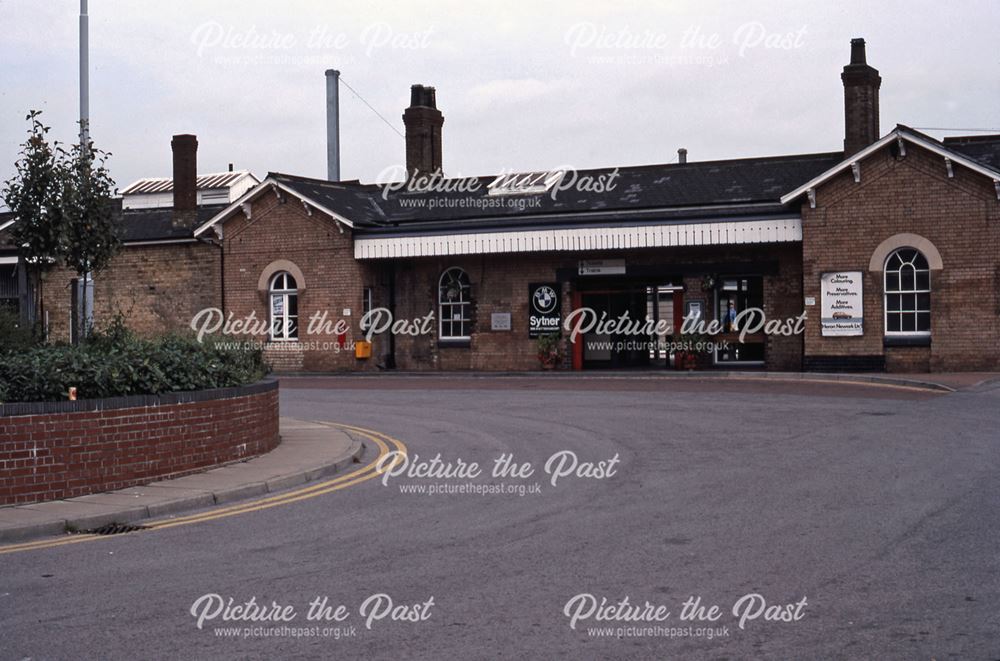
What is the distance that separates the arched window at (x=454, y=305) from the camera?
106 ft

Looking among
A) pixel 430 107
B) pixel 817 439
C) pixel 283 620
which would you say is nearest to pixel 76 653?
pixel 283 620

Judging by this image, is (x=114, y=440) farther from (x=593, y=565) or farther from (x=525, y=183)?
(x=525, y=183)

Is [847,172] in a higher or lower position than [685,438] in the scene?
higher

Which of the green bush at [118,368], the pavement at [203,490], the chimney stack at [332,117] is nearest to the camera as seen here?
the pavement at [203,490]

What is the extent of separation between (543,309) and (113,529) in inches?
888

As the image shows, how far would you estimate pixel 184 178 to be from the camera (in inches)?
1443

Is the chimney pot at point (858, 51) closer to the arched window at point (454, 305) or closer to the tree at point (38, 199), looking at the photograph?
the arched window at point (454, 305)

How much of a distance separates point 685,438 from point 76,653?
992cm

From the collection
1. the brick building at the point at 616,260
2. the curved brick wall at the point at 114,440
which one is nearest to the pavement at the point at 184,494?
the curved brick wall at the point at 114,440

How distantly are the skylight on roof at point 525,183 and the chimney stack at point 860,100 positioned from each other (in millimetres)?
9217

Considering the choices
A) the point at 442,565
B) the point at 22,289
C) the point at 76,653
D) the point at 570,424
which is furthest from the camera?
the point at 570,424

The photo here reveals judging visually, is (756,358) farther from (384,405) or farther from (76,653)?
(76,653)

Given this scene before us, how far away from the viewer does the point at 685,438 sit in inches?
570

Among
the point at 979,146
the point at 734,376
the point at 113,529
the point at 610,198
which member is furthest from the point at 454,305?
the point at 113,529
